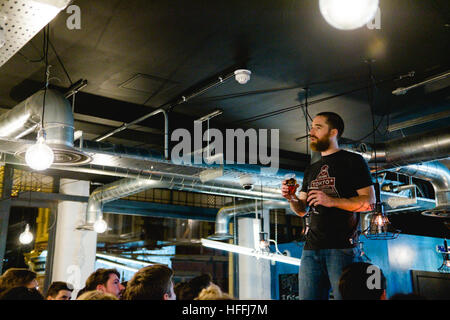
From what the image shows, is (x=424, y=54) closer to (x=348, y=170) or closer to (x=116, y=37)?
(x=348, y=170)

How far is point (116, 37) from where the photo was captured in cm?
362

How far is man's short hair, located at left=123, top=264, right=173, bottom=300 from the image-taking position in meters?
2.09

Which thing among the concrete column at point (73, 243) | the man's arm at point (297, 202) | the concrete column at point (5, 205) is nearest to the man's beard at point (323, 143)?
the man's arm at point (297, 202)

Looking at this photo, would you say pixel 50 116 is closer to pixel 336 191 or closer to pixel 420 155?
pixel 336 191

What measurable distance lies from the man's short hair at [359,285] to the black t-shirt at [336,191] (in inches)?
14.9

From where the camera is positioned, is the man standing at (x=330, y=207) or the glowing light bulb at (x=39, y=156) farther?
the glowing light bulb at (x=39, y=156)

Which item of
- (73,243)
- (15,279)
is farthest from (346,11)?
(73,243)

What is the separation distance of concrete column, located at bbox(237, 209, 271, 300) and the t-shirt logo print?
7.40 m

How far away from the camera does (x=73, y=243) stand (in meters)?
7.75

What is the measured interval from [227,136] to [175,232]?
491cm

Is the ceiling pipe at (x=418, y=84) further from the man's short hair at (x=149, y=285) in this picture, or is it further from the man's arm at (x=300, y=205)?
the man's short hair at (x=149, y=285)

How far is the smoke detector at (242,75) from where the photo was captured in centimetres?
411

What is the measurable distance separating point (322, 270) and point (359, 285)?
17.8 inches
